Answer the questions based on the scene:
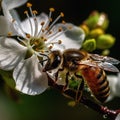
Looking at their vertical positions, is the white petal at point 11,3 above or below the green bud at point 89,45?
above

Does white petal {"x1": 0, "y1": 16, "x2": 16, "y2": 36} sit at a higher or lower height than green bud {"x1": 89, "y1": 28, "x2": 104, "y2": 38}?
higher

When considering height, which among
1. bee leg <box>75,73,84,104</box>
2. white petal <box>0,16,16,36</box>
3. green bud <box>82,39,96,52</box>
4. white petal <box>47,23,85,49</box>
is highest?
white petal <box>0,16,16,36</box>

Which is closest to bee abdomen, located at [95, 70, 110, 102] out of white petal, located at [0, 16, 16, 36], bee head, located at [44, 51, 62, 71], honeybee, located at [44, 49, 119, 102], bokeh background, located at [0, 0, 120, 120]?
honeybee, located at [44, 49, 119, 102]

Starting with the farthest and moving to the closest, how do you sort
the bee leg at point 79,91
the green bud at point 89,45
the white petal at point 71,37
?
the white petal at point 71,37
the green bud at point 89,45
the bee leg at point 79,91

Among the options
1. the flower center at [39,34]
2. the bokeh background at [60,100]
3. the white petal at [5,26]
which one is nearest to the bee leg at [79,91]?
the flower center at [39,34]

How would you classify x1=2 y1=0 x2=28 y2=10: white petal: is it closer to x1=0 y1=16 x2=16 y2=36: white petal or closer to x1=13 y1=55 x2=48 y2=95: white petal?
x1=0 y1=16 x2=16 y2=36: white petal

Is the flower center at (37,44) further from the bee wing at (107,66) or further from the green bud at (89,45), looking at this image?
the bee wing at (107,66)
